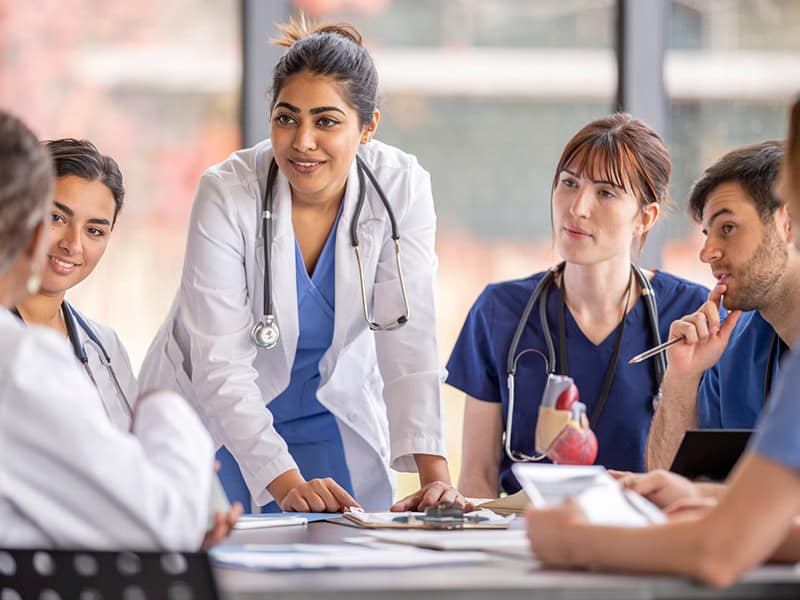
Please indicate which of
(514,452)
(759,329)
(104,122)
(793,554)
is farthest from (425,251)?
(104,122)

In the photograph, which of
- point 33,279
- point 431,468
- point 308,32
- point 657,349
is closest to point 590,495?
point 33,279

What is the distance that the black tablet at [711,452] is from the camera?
1608 millimetres

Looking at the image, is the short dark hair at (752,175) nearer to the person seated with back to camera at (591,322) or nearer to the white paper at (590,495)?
the person seated with back to camera at (591,322)

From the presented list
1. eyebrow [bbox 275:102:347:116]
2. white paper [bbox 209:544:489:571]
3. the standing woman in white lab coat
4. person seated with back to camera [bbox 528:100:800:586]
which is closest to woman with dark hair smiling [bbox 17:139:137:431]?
the standing woman in white lab coat

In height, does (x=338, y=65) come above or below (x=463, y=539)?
above

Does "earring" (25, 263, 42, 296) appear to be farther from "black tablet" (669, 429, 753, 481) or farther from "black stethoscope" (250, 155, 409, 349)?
"black stethoscope" (250, 155, 409, 349)

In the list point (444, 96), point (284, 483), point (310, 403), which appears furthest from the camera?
point (444, 96)

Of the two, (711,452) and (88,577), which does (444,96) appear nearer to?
(711,452)

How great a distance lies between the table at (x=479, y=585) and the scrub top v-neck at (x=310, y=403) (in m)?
1.26

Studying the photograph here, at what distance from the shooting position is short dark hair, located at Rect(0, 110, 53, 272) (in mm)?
1147

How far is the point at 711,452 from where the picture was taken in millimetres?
1613

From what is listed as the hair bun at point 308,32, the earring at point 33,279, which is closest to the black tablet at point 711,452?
the earring at point 33,279

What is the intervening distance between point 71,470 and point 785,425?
69cm

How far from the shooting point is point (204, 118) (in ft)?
11.6
